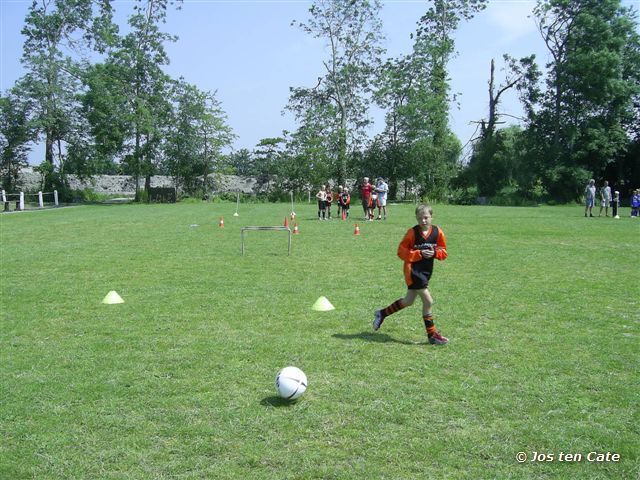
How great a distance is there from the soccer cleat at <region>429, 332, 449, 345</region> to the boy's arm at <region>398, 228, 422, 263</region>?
871mm

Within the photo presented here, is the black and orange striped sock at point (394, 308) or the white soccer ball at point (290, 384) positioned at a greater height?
the black and orange striped sock at point (394, 308)

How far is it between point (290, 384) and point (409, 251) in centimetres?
242

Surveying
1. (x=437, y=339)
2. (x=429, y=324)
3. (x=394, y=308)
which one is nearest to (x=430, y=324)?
(x=429, y=324)

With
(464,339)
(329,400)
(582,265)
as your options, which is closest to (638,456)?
(329,400)

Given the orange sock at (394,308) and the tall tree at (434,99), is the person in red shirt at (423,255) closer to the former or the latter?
the orange sock at (394,308)

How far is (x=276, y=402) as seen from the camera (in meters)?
4.90

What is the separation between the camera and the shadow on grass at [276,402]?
4844 millimetres

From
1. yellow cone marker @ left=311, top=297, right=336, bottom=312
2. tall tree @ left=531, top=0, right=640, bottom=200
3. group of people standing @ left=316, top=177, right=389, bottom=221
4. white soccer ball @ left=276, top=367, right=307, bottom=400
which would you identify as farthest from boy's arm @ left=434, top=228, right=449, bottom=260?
tall tree @ left=531, top=0, right=640, bottom=200

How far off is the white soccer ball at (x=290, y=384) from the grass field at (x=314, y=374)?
88mm

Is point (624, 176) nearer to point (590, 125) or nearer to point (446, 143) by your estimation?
point (590, 125)

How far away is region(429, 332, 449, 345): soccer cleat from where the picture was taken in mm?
6502

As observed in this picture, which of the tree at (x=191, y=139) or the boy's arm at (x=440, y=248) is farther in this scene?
the tree at (x=191, y=139)

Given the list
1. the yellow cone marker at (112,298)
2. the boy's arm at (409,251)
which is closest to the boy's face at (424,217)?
the boy's arm at (409,251)

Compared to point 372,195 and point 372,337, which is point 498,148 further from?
point 372,337
